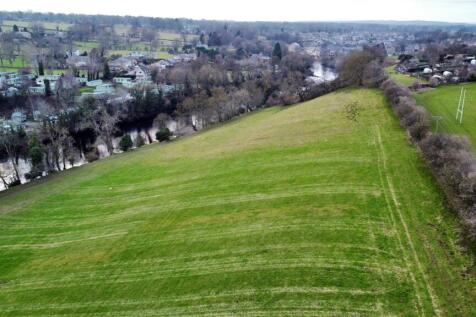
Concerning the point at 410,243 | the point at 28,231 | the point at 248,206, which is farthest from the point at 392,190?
the point at 28,231

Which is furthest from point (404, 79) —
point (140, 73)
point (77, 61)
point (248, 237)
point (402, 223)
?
point (77, 61)

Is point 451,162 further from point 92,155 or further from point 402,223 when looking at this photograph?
point 92,155

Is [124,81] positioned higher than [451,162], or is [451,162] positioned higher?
[451,162]

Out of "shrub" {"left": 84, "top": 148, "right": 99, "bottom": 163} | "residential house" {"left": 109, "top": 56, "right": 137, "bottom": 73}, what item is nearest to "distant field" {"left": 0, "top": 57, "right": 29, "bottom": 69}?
"residential house" {"left": 109, "top": 56, "right": 137, "bottom": 73}

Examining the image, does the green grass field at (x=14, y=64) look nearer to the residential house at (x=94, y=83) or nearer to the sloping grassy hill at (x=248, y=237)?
the residential house at (x=94, y=83)

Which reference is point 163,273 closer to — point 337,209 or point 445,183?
point 337,209

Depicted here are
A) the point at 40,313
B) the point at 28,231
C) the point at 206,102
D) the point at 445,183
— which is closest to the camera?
the point at 40,313

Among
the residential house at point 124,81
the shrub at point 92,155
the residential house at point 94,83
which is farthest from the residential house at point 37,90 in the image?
the shrub at point 92,155
